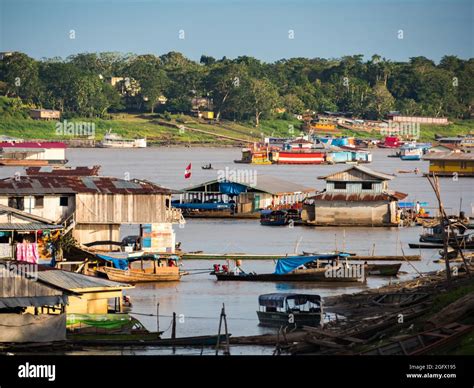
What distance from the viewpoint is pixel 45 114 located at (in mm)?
142625

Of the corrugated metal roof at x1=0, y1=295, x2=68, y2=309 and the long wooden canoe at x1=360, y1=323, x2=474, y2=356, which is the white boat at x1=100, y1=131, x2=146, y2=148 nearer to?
the corrugated metal roof at x1=0, y1=295, x2=68, y2=309

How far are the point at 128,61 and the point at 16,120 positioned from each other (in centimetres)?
3030

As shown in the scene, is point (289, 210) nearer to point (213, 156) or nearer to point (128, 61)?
point (213, 156)

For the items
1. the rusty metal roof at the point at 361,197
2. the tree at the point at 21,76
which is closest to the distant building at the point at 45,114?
the tree at the point at 21,76

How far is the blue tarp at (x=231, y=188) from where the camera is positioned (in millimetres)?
53594

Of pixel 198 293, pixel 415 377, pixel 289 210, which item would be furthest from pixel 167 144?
pixel 415 377

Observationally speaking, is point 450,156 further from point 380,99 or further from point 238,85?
point 380,99

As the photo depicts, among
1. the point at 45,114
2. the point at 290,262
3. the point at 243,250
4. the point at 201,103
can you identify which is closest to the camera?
the point at 290,262

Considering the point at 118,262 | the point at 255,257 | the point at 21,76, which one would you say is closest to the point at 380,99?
the point at 21,76

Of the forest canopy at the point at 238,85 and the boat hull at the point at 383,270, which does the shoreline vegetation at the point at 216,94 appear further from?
the boat hull at the point at 383,270

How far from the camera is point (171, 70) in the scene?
160625 millimetres

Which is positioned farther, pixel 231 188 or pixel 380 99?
pixel 380 99

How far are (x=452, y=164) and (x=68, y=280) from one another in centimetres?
6742

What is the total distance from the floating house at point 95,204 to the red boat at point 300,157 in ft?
272
